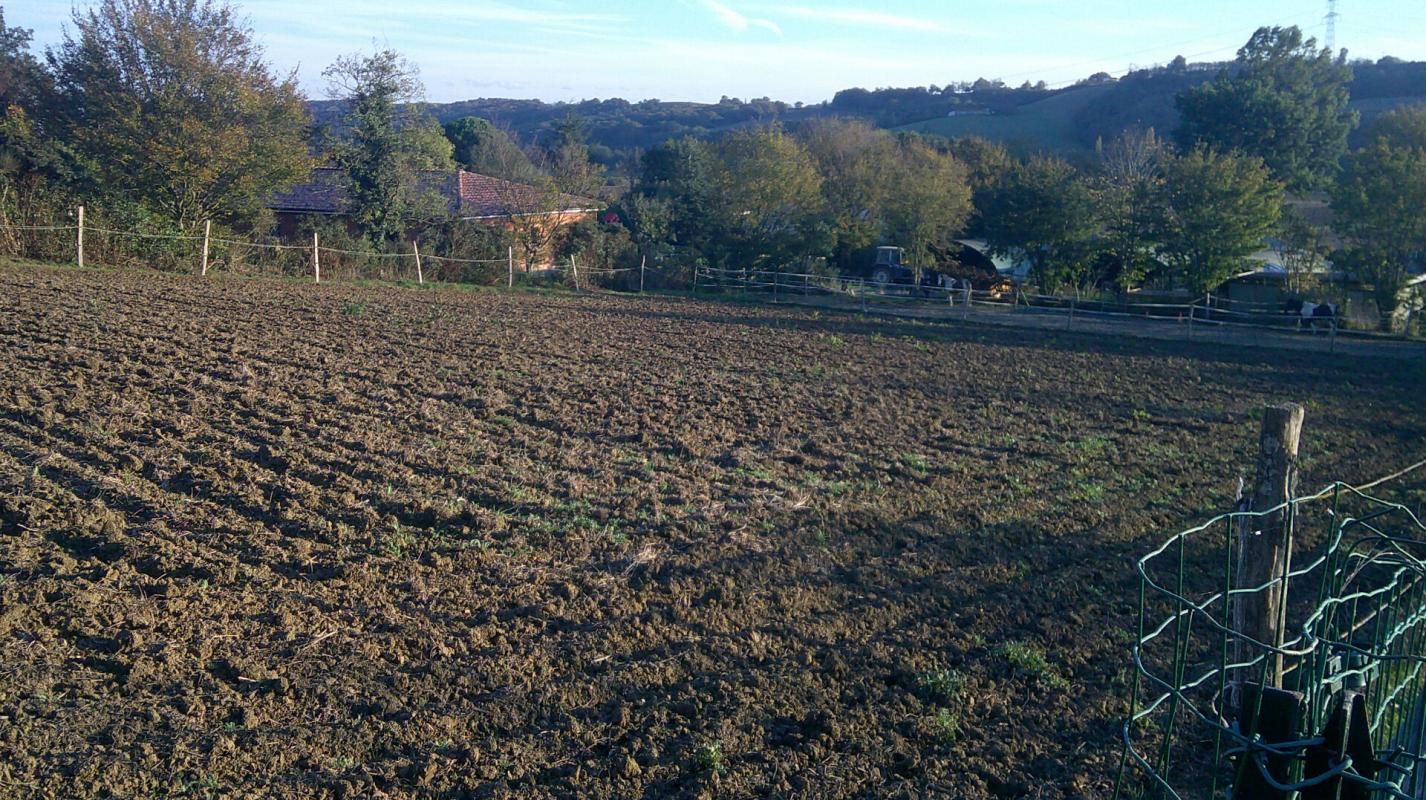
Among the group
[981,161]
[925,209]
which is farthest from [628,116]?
[925,209]

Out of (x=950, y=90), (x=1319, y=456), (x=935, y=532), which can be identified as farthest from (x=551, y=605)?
(x=950, y=90)

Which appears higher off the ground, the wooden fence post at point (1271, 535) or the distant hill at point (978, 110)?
the distant hill at point (978, 110)

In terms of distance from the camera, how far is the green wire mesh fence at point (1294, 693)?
8.70 feet

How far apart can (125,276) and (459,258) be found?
10.2 metres

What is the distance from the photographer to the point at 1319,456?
1164cm

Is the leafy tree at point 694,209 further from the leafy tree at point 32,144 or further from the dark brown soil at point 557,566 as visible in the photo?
the dark brown soil at point 557,566

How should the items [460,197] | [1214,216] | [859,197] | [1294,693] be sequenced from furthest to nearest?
[859,197], [460,197], [1214,216], [1294,693]

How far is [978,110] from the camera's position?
104688 millimetres

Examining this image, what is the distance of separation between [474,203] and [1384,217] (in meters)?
26.6

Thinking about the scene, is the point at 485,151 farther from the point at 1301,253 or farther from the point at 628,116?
the point at 628,116

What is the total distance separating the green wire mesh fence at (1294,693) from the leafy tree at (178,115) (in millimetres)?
24824

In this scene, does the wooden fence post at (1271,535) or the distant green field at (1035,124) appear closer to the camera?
the wooden fence post at (1271,535)

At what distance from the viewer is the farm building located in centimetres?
3127

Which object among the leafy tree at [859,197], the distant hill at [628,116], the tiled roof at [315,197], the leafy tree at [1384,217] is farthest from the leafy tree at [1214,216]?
the distant hill at [628,116]
